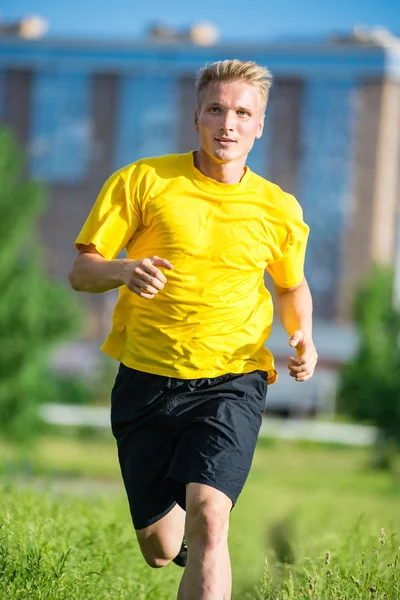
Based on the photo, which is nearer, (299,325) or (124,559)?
(299,325)

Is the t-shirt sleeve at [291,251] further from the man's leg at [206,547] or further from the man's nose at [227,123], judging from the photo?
the man's leg at [206,547]

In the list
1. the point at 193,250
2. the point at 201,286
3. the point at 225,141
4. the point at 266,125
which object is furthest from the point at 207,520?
the point at 266,125

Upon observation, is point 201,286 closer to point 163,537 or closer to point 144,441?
point 144,441

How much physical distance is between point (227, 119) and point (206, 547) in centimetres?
153

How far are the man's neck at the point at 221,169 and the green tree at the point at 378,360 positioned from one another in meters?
24.3

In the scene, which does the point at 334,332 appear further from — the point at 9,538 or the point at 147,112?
the point at 9,538

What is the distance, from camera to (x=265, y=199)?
4273 millimetres

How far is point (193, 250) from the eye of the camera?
4.14 metres

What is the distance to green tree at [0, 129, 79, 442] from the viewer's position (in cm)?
2512

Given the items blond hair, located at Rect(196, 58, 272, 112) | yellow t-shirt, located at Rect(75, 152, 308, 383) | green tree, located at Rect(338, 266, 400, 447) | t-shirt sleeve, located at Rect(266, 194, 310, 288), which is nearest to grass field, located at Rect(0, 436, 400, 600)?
yellow t-shirt, located at Rect(75, 152, 308, 383)

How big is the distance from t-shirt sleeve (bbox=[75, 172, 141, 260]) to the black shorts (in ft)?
1.62

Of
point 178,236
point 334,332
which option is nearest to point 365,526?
point 178,236

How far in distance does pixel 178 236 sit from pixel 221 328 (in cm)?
37


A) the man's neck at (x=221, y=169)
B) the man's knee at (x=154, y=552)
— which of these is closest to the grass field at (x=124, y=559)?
the man's knee at (x=154, y=552)
